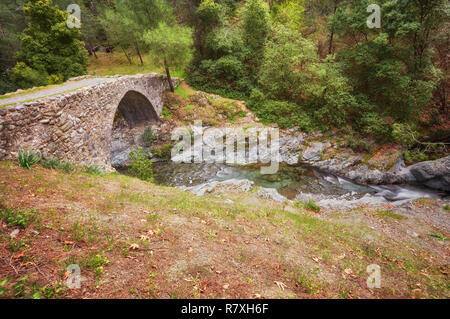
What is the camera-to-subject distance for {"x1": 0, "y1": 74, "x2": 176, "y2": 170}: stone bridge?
7559 mm

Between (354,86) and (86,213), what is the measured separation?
2251 cm

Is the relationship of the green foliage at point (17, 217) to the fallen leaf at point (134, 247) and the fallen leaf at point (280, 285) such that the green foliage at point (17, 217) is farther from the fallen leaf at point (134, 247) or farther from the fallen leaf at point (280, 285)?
the fallen leaf at point (280, 285)

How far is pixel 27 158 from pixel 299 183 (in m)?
15.2

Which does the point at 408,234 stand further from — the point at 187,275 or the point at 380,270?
the point at 187,275

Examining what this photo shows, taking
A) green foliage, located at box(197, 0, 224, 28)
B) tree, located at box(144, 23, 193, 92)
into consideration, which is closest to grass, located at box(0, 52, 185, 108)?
tree, located at box(144, 23, 193, 92)

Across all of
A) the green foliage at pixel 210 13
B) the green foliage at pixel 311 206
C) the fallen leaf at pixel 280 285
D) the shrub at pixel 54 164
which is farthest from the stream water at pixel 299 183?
the green foliage at pixel 210 13

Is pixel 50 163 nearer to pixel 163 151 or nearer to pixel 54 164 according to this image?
pixel 54 164

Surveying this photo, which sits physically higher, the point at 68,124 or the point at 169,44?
the point at 169,44

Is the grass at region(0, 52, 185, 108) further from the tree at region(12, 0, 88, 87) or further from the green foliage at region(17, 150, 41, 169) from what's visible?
the green foliage at region(17, 150, 41, 169)

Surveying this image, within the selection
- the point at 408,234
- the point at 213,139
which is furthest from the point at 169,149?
the point at 408,234

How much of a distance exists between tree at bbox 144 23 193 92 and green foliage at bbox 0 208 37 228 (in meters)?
18.4

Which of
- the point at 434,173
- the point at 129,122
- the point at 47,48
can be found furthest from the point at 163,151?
the point at 434,173

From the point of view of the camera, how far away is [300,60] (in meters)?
19.1

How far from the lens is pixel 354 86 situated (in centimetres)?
1938
